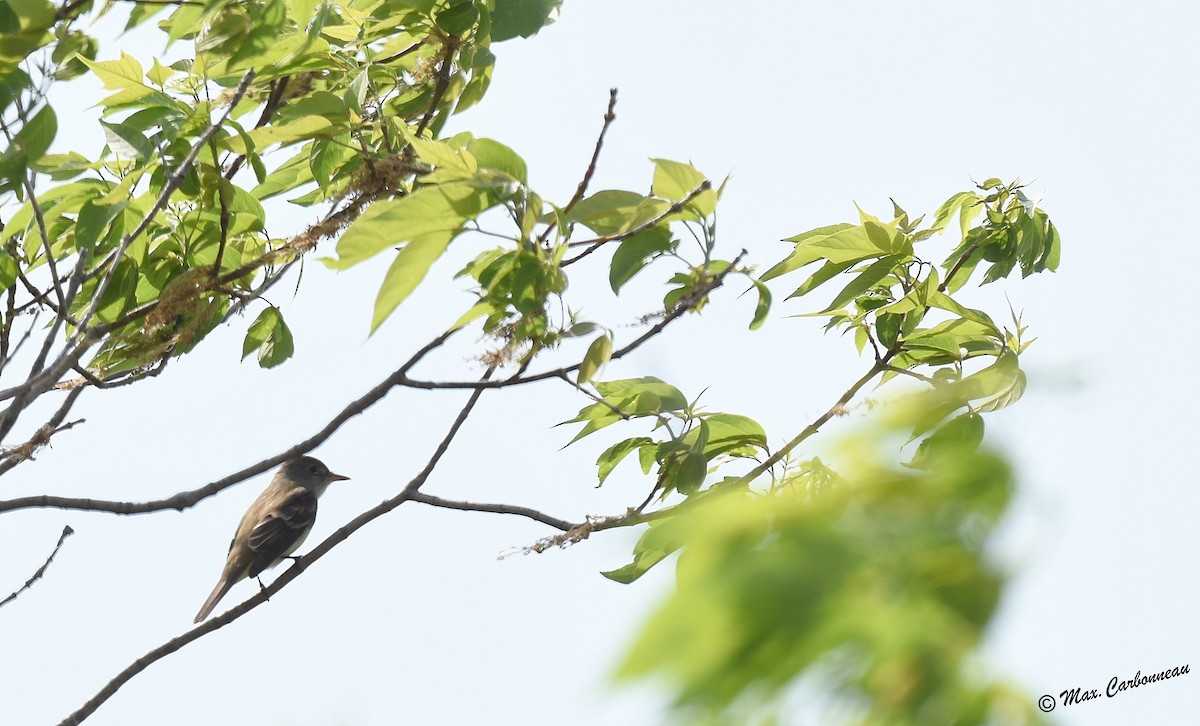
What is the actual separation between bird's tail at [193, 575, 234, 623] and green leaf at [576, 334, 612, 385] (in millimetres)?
7443

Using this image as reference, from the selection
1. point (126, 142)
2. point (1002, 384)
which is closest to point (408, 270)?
point (126, 142)

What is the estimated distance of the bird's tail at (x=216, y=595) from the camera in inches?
385

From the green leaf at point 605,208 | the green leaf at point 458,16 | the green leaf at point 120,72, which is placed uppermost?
the green leaf at point 120,72

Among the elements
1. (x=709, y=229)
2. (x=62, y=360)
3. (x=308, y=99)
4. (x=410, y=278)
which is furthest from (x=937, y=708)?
(x=62, y=360)

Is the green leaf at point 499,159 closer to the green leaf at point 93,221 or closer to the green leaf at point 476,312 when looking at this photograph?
the green leaf at point 476,312

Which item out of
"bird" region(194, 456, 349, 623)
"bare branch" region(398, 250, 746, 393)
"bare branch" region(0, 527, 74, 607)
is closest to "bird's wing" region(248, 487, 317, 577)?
"bird" region(194, 456, 349, 623)

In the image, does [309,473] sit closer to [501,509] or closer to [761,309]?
[501,509]

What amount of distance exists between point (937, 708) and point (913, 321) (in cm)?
331

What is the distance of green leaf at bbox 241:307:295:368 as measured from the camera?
4.80m

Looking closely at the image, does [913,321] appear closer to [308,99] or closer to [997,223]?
[997,223]

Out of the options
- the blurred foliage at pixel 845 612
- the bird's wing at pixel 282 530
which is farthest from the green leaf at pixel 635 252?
the bird's wing at pixel 282 530

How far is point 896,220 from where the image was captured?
14.3ft

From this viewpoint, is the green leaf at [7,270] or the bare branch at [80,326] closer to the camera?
the bare branch at [80,326]

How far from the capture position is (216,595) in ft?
33.3
